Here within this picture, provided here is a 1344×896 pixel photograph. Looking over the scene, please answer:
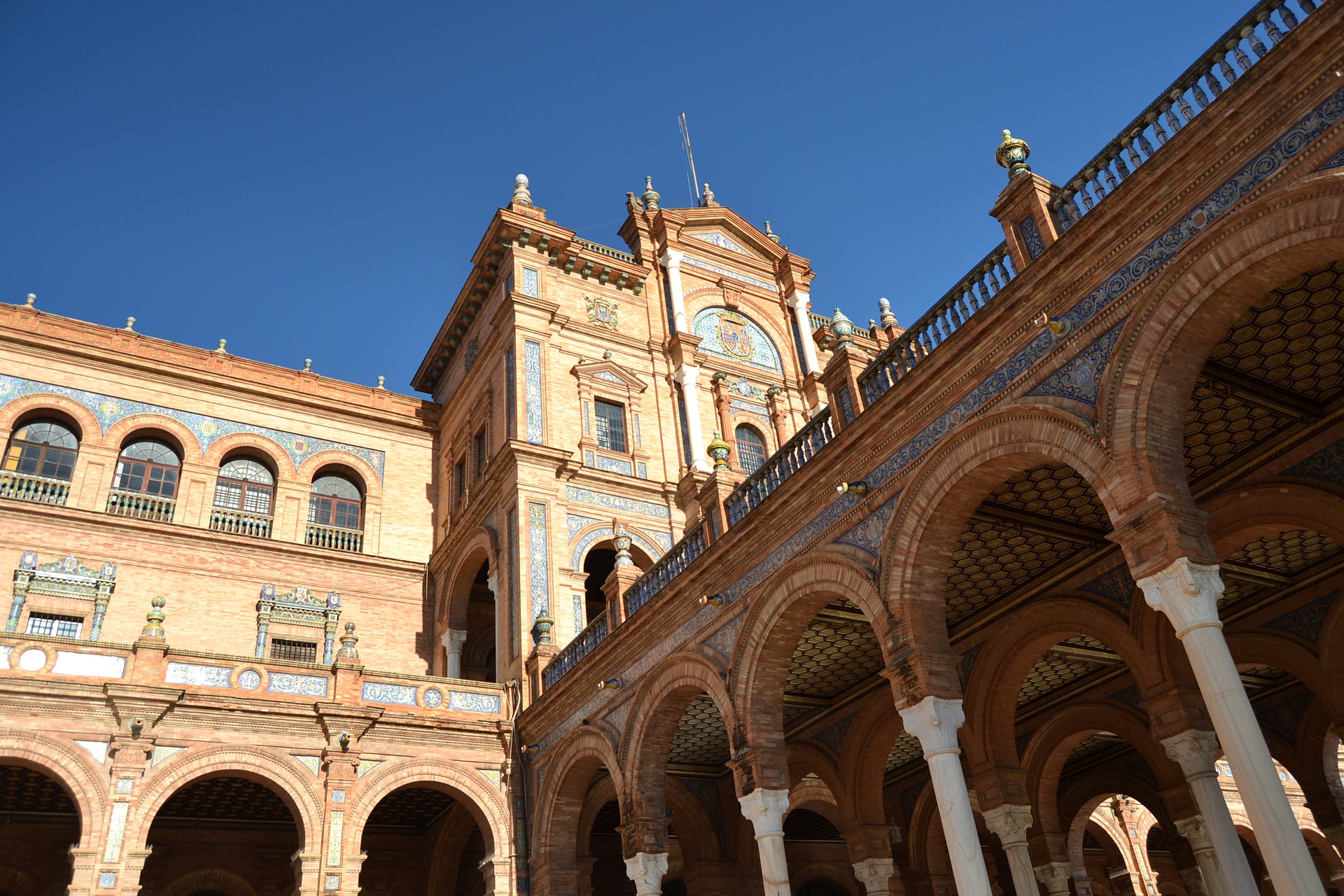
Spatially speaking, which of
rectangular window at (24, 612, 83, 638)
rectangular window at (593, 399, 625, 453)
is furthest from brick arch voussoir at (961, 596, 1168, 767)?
rectangular window at (24, 612, 83, 638)

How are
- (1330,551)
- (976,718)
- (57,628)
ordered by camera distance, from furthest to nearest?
(57,628) → (976,718) → (1330,551)

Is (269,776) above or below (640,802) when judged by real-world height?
above

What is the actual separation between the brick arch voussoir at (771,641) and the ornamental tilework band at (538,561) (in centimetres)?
724

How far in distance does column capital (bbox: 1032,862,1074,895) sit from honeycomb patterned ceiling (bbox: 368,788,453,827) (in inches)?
416

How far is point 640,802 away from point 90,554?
13074 millimetres

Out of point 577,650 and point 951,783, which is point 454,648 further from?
point 951,783

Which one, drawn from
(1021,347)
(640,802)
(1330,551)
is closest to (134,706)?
(640,802)

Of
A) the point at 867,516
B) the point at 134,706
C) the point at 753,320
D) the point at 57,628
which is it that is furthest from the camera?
the point at 753,320

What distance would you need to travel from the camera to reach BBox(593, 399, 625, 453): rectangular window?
2316 cm

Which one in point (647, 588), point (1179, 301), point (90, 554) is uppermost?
point (90, 554)

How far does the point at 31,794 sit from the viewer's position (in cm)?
1812

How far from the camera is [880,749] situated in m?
16.4

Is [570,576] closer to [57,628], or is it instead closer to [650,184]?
[57,628]

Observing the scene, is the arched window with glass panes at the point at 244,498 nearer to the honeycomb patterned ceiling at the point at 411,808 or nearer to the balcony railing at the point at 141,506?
the balcony railing at the point at 141,506
